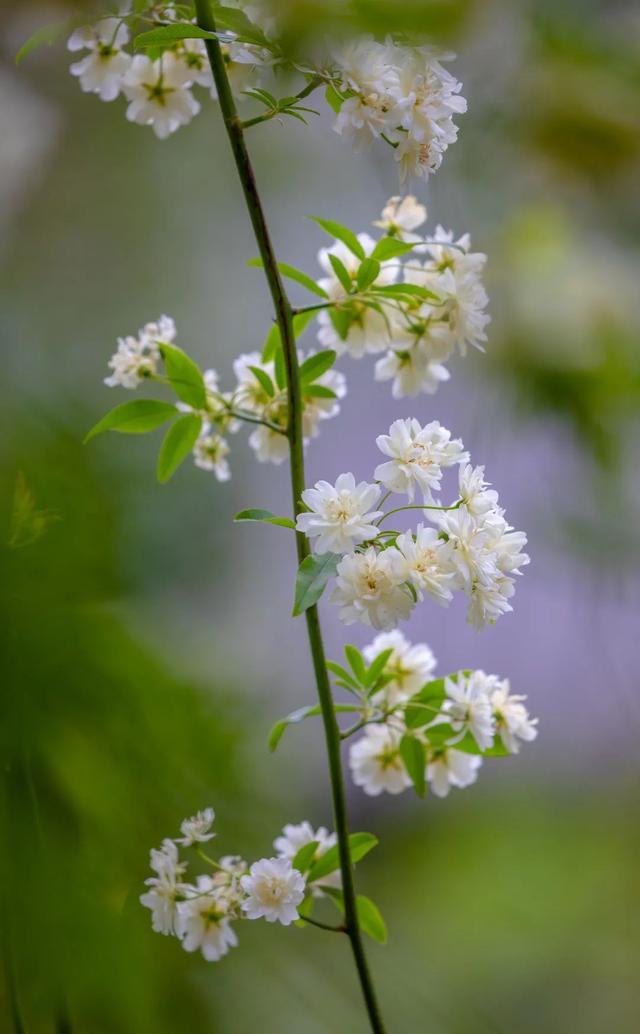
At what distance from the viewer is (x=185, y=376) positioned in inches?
27.2

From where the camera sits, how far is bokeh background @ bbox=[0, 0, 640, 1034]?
1.08 feet

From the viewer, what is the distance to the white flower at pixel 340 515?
54cm

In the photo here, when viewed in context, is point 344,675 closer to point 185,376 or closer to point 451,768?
point 451,768

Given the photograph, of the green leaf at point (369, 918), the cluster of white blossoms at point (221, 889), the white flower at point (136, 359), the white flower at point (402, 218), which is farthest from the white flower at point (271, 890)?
the white flower at point (402, 218)

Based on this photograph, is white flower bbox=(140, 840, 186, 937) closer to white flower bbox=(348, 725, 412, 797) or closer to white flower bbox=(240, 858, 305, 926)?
white flower bbox=(240, 858, 305, 926)

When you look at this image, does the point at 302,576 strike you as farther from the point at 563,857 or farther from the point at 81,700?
the point at 563,857

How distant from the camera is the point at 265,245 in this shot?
1.95 feet

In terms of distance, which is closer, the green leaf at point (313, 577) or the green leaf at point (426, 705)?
the green leaf at point (313, 577)

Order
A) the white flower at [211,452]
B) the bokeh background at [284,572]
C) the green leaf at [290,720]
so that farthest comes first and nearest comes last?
the white flower at [211,452], the green leaf at [290,720], the bokeh background at [284,572]

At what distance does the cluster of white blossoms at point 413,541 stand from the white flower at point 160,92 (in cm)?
34

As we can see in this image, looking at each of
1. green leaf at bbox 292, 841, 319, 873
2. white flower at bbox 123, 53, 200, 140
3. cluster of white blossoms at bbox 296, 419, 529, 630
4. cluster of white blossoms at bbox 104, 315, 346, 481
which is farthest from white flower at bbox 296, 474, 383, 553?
white flower at bbox 123, 53, 200, 140

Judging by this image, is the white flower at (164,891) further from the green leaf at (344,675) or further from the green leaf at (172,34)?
the green leaf at (172,34)

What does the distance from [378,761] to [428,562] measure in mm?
251

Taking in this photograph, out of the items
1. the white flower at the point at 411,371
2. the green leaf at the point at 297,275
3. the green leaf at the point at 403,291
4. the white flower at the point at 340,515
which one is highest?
the green leaf at the point at 297,275
